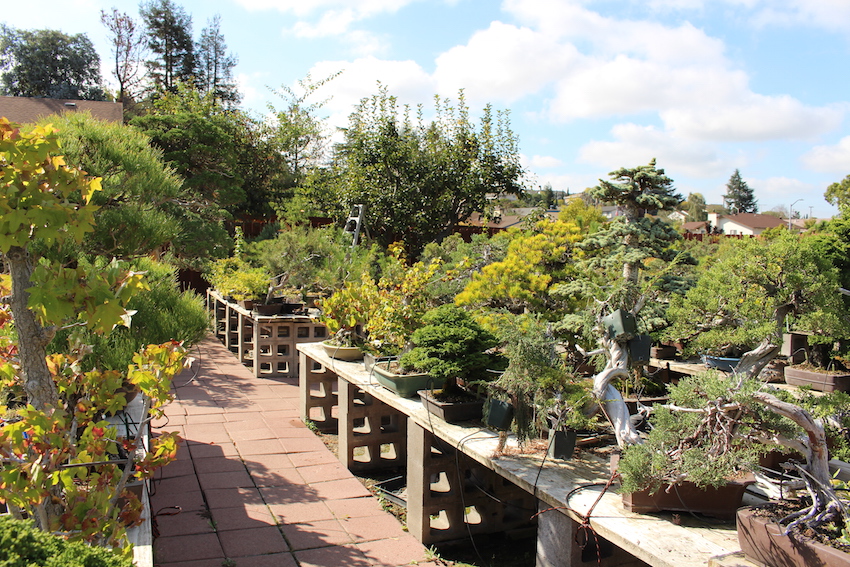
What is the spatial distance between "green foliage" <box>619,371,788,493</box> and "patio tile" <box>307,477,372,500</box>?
217cm

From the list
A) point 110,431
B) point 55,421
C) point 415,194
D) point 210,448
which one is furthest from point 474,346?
point 415,194

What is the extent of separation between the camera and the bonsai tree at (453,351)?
2.92 m

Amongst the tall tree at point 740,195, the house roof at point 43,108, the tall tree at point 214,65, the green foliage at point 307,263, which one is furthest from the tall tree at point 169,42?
the tall tree at point 740,195

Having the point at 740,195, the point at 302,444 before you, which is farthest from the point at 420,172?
the point at 740,195

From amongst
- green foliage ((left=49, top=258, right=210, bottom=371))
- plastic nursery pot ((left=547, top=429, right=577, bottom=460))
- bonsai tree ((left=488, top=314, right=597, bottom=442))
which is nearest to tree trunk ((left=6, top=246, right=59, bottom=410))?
green foliage ((left=49, top=258, right=210, bottom=371))

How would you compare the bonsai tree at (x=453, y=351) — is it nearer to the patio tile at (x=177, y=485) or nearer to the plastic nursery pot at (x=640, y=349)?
the plastic nursery pot at (x=640, y=349)

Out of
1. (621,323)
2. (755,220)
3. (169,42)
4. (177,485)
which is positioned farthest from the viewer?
(755,220)

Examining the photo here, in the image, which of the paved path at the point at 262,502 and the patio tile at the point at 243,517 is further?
the patio tile at the point at 243,517

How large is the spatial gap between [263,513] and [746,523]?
2557 mm

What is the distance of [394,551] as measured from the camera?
300 cm

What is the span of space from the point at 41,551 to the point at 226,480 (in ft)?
8.57

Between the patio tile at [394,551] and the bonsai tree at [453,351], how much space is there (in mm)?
780

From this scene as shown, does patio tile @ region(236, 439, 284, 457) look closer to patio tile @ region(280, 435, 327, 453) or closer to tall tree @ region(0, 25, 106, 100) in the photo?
patio tile @ region(280, 435, 327, 453)

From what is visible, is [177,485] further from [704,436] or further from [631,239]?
[704,436]
